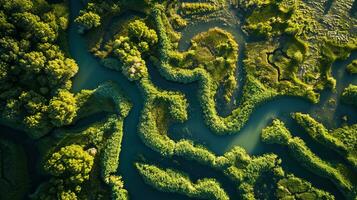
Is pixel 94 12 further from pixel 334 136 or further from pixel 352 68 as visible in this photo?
pixel 334 136

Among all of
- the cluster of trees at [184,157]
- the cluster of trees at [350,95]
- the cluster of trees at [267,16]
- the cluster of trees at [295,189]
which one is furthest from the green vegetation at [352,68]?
the cluster of trees at [295,189]

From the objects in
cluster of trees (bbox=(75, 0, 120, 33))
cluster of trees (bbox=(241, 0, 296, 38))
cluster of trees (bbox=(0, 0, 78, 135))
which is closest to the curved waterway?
cluster of trees (bbox=(241, 0, 296, 38))

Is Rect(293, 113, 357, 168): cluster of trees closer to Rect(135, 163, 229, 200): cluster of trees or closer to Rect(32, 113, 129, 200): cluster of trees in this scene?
Rect(135, 163, 229, 200): cluster of trees

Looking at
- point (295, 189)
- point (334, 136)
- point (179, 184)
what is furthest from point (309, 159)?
point (179, 184)

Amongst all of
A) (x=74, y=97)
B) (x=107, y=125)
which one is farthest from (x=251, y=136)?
(x=74, y=97)

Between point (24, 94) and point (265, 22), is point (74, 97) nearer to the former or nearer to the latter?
point (24, 94)
